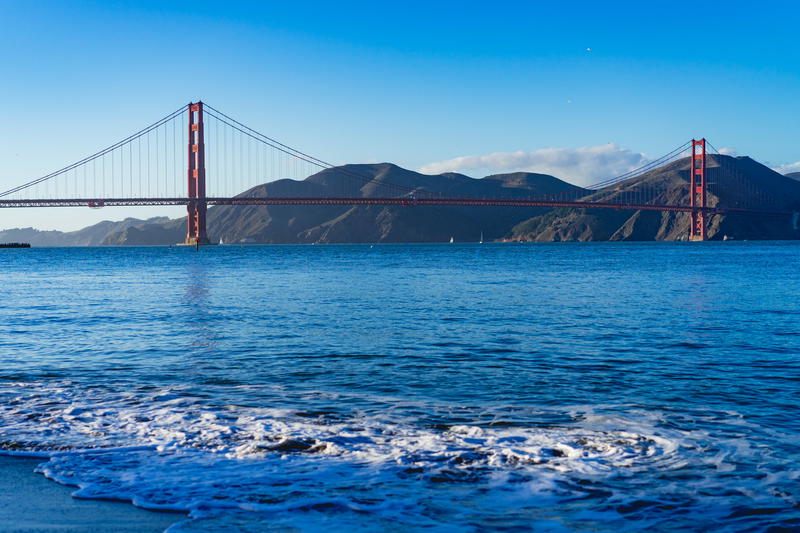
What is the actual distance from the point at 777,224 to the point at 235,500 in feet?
649

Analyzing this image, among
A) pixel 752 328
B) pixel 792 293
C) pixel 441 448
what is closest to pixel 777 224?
pixel 792 293

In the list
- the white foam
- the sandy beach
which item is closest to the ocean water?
the white foam

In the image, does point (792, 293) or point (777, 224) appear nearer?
point (792, 293)

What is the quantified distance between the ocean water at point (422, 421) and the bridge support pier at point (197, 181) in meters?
80.0

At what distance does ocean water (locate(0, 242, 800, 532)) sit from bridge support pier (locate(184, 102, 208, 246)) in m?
80.0

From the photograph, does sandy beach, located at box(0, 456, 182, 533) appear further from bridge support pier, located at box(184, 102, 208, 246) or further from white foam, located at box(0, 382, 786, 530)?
bridge support pier, located at box(184, 102, 208, 246)

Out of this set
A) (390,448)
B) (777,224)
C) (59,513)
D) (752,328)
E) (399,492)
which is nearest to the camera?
(59,513)

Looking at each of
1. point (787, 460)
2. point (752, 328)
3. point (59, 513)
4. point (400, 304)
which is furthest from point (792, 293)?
point (59, 513)

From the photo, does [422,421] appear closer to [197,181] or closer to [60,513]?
[60,513]

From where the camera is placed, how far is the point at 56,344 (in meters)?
13.0

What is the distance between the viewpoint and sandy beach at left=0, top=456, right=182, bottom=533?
421 cm

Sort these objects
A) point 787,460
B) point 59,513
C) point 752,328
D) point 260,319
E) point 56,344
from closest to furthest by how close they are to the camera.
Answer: point 59,513 → point 787,460 → point 56,344 → point 752,328 → point 260,319

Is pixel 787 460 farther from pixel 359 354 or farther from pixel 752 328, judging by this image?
pixel 752 328

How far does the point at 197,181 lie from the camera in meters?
93.2
